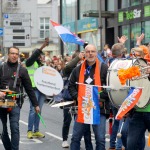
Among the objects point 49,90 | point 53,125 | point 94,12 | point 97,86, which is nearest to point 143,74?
point 97,86

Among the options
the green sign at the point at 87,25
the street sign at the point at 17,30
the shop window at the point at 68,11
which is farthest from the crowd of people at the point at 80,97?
the shop window at the point at 68,11

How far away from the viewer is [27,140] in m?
11.4

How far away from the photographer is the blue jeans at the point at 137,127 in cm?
707

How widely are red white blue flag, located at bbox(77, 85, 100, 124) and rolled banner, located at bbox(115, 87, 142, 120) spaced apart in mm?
1134

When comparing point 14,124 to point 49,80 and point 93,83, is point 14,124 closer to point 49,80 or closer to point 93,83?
point 93,83

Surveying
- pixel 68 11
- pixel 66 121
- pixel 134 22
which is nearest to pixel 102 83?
pixel 66 121

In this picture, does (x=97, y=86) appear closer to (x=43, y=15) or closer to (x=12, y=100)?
(x=12, y=100)

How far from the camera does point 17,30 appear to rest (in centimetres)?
2448

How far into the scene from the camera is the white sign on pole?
10242 mm

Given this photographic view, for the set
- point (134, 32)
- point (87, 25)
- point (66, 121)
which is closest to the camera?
point (66, 121)

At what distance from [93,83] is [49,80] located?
97.4 inches

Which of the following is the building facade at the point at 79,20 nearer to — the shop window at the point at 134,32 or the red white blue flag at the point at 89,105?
the shop window at the point at 134,32

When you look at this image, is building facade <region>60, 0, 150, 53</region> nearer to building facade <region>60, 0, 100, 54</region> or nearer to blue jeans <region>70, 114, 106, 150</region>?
building facade <region>60, 0, 100, 54</region>

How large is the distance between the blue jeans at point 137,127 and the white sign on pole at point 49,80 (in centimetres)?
316
